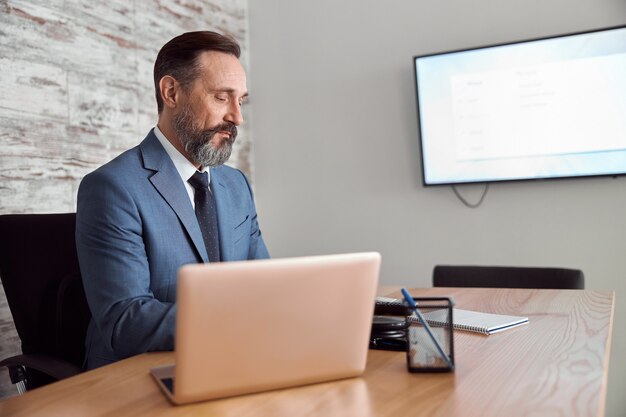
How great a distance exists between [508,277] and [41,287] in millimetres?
1559

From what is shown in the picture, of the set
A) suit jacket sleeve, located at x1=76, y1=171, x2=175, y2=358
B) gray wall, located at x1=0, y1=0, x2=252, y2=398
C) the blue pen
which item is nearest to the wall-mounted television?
gray wall, located at x1=0, y1=0, x2=252, y2=398

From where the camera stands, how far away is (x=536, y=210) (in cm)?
309

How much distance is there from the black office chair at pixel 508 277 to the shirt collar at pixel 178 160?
1.03 metres

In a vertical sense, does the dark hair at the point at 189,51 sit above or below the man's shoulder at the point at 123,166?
above

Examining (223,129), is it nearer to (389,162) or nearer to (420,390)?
(420,390)

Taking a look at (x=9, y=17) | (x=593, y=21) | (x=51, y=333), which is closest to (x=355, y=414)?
(x=51, y=333)

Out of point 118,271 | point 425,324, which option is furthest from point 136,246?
point 425,324

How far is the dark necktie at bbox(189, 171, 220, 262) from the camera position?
180cm

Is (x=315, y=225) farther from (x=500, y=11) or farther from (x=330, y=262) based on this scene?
(x=330, y=262)

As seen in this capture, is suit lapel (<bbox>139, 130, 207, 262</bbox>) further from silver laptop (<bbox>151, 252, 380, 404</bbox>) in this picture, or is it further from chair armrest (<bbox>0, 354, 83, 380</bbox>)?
silver laptop (<bbox>151, 252, 380, 404</bbox>)

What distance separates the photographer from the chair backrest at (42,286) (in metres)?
1.69

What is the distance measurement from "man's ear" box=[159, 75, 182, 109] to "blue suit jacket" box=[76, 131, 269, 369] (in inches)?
5.2

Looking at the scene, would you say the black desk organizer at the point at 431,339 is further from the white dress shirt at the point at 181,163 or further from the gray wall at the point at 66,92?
the gray wall at the point at 66,92

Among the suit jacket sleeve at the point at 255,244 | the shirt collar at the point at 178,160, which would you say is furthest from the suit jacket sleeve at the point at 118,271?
the suit jacket sleeve at the point at 255,244
